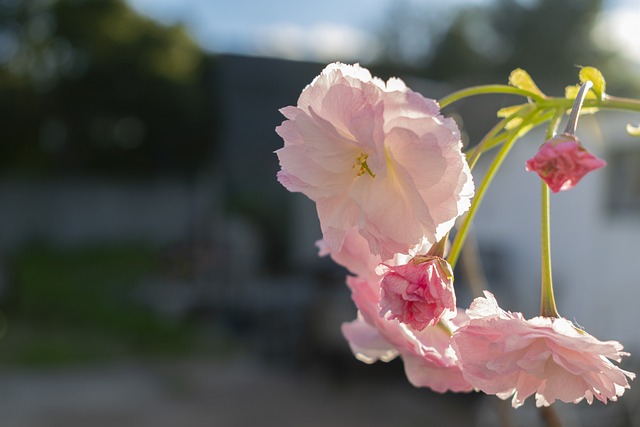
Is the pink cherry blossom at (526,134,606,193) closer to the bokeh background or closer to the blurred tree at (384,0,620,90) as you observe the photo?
the bokeh background

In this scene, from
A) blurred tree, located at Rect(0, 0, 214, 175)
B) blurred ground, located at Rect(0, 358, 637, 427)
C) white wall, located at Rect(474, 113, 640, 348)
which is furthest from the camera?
blurred tree, located at Rect(0, 0, 214, 175)

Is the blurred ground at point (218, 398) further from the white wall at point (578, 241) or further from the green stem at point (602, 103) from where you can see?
the green stem at point (602, 103)

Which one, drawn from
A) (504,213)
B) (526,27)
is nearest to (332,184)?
(504,213)

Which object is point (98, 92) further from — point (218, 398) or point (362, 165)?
point (362, 165)

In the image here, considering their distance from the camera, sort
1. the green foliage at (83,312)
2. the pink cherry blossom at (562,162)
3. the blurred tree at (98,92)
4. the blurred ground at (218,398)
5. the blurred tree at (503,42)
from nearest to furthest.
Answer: the pink cherry blossom at (562,162) → the blurred ground at (218,398) → the green foliage at (83,312) → the blurred tree at (98,92) → the blurred tree at (503,42)

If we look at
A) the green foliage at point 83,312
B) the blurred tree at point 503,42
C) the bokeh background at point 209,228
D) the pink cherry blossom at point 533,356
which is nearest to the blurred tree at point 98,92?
the bokeh background at point 209,228

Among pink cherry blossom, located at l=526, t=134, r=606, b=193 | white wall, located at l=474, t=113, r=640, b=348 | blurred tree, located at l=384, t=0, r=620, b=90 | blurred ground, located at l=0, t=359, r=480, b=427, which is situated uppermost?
blurred tree, located at l=384, t=0, r=620, b=90

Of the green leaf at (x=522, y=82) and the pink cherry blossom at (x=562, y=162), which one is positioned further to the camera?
the green leaf at (x=522, y=82)

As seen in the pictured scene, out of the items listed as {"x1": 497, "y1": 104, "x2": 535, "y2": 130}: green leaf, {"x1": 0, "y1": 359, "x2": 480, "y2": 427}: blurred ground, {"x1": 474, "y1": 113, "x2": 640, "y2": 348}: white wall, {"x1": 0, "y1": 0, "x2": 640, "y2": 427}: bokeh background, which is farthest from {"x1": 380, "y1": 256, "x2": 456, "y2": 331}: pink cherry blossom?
{"x1": 474, "y1": 113, "x2": 640, "y2": 348}: white wall
